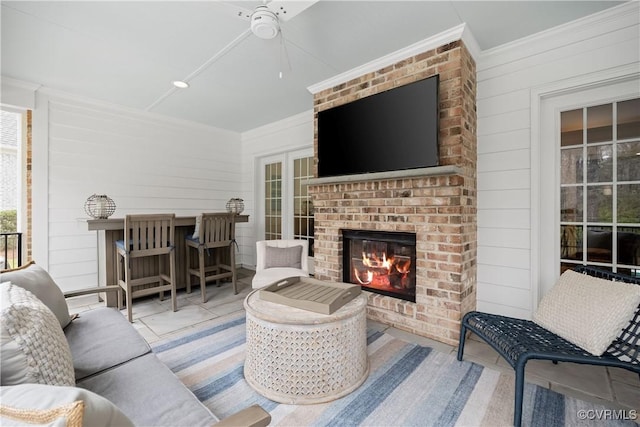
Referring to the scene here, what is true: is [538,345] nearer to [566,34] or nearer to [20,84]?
[566,34]

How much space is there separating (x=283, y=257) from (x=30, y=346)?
238 cm

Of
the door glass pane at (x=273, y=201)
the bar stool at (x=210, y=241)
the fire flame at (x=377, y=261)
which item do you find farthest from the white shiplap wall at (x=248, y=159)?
the bar stool at (x=210, y=241)

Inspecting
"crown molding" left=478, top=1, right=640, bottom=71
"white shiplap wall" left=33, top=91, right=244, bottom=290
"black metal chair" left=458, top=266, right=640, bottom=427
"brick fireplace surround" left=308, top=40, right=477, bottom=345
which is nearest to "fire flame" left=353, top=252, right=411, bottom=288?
"brick fireplace surround" left=308, top=40, right=477, bottom=345

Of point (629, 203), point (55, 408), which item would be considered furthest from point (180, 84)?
point (629, 203)

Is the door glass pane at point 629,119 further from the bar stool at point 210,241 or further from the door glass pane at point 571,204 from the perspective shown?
the bar stool at point 210,241

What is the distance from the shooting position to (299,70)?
2.91 m

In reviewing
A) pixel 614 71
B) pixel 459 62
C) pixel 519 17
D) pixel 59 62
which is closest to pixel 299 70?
pixel 459 62

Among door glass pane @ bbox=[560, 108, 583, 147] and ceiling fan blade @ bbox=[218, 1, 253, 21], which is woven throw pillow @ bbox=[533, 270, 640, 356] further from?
ceiling fan blade @ bbox=[218, 1, 253, 21]

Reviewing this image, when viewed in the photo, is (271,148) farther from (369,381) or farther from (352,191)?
(369,381)

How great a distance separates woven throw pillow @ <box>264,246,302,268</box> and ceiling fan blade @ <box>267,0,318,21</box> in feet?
7.22

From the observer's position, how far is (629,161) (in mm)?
2123

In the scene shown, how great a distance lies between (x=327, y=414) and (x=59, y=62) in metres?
3.84

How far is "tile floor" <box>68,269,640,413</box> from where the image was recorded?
5.67 feet

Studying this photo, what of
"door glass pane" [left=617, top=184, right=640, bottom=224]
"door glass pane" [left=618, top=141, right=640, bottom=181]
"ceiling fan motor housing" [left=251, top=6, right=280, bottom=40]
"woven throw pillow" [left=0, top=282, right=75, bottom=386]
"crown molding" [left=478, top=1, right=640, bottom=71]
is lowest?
"woven throw pillow" [left=0, top=282, right=75, bottom=386]
